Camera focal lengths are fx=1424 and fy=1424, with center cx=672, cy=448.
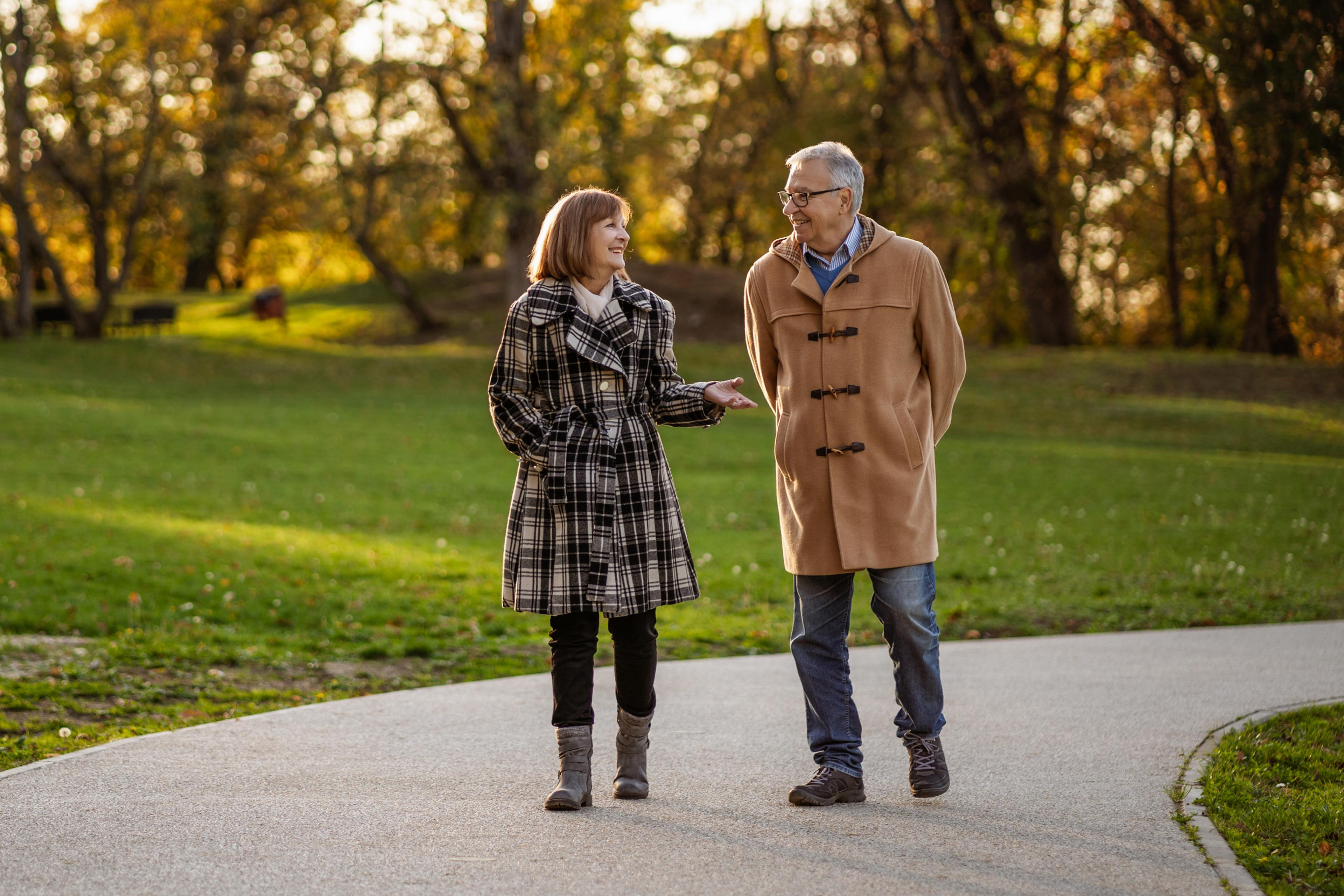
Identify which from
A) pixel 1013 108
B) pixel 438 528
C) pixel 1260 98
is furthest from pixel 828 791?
pixel 1013 108

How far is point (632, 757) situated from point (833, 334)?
160 centimetres

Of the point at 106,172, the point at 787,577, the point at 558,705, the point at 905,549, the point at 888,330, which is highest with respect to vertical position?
the point at 106,172

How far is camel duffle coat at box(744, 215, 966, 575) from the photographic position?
15.4 feet

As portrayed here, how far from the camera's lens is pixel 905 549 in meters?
4.70

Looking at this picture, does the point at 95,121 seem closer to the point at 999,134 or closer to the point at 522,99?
the point at 522,99

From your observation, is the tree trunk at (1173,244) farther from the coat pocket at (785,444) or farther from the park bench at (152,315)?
the coat pocket at (785,444)

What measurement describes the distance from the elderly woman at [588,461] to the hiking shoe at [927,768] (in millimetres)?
923

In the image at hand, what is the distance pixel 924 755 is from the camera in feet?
15.9

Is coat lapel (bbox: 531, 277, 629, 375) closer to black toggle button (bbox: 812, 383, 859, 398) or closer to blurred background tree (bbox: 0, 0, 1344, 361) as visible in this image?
black toggle button (bbox: 812, 383, 859, 398)

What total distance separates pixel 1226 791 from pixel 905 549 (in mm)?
1396

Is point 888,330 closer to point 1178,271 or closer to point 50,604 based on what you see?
point 50,604

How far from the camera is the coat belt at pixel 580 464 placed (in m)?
4.62

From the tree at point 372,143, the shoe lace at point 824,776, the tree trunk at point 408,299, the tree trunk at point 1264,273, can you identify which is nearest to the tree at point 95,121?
the tree at point 372,143

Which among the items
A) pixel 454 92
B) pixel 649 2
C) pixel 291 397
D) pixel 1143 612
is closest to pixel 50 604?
pixel 1143 612
